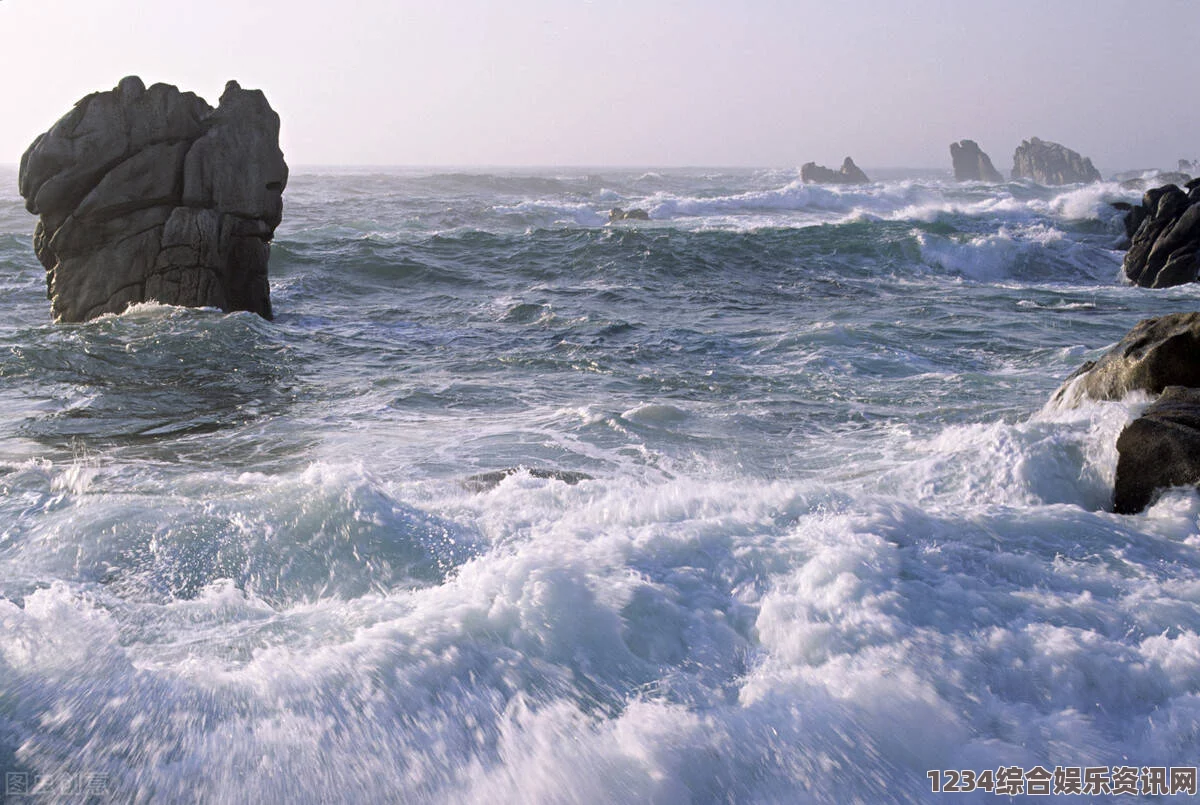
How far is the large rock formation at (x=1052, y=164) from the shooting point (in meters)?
90.8

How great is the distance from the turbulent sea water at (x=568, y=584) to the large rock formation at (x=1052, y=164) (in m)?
95.2

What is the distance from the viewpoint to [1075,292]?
656 inches

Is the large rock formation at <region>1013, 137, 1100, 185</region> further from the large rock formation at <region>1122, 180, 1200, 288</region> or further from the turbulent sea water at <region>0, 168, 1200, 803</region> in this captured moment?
the turbulent sea water at <region>0, 168, 1200, 803</region>

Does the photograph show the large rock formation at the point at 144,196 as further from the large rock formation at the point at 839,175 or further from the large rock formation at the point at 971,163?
the large rock formation at the point at 971,163

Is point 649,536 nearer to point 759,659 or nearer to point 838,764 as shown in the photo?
point 759,659

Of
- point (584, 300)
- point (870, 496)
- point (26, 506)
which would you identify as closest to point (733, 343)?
point (584, 300)

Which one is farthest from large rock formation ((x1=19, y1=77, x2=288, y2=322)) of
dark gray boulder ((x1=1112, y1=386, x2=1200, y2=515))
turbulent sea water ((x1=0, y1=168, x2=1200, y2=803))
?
dark gray boulder ((x1=1112, y1=386, x2=1200, y2=515))

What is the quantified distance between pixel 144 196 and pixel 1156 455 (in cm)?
1101

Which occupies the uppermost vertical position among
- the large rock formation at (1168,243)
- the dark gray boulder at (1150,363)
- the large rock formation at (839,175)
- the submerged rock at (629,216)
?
the large rock formation at (839,175)

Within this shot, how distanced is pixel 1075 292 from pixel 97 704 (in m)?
17.7

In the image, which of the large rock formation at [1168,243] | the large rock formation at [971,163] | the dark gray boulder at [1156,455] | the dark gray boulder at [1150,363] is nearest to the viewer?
the dark gray boulder at [1156,455]

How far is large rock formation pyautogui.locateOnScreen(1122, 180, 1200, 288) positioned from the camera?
17.2 meters

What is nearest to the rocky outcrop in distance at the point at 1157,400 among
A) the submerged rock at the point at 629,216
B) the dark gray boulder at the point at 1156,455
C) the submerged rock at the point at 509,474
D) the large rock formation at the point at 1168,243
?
the dark gray boulder at the point at 1156,455

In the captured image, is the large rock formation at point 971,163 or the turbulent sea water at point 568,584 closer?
the turbulent sea water at point 568,584
